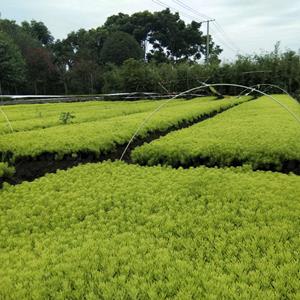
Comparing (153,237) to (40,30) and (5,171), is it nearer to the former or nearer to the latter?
(5,171)

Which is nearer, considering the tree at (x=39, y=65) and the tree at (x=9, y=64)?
the tree at (x=9, y=64)

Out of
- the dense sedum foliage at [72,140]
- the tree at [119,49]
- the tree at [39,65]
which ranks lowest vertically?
the dense sedum foliage at [72,140]

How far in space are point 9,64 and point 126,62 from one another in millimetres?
16627

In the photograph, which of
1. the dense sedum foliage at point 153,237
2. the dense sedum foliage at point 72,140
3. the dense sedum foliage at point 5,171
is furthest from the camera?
the dense sedum foliage at point 72,140

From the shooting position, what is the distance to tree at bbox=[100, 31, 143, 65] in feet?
198

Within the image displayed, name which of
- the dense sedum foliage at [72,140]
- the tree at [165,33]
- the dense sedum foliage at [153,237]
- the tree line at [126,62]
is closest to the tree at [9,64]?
the tree line at [126,62]

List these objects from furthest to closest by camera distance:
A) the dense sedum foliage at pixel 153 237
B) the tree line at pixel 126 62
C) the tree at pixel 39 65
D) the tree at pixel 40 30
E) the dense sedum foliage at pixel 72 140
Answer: the tree at pixel 40 30 → the tree at pixel 39 65 → the tree line at pixel 126 62 → the dense sedum foliage at pixel 72 140 → the dense sedum foliage at pixel 153 237

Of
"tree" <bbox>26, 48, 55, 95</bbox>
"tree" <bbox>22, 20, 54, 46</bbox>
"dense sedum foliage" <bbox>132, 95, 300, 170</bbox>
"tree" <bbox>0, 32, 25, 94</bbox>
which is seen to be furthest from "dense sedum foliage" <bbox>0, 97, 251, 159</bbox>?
"tree" <bbox>22, 20, 54, 46</bbox>

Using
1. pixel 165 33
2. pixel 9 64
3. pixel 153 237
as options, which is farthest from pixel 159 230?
pixel 165 33

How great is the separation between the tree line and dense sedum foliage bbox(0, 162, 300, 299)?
92.1ft

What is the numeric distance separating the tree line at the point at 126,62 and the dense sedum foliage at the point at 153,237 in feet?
92.1

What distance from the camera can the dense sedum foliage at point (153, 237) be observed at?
2926 millimetres

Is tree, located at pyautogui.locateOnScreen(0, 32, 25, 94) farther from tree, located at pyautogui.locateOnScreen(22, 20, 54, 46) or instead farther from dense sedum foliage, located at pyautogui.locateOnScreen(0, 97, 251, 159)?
dense sedum foliage, located at pyautogui.locateOnScreen(0, 97, 251, 159)

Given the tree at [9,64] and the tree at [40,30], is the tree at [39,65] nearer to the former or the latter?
the tree at [9,64]
